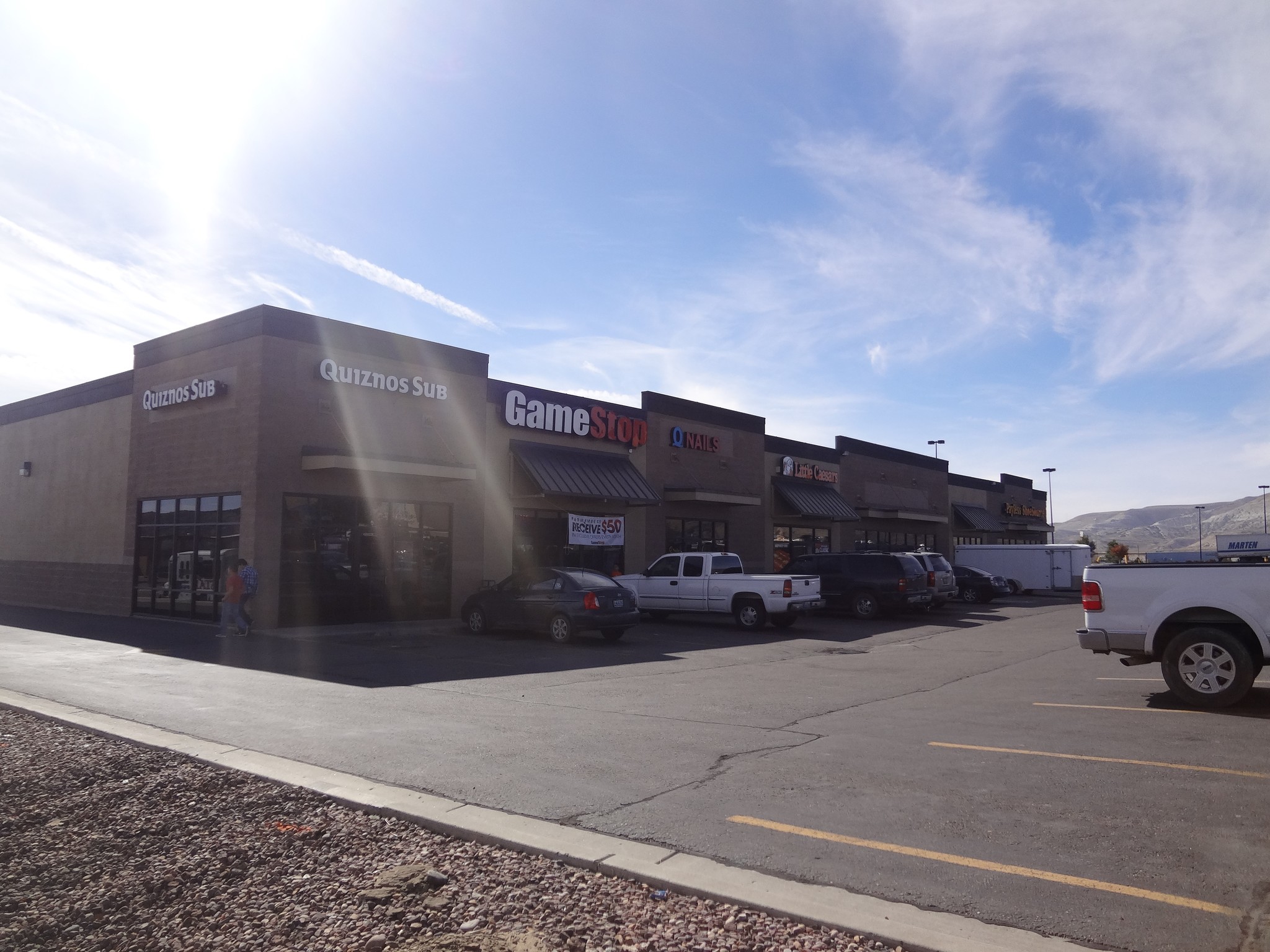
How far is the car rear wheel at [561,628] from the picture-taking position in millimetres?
18219

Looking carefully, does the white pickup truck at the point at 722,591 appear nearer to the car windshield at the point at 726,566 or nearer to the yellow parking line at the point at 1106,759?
the car windshield at the point at 726,566

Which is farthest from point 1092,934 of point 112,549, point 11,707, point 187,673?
point 112,549

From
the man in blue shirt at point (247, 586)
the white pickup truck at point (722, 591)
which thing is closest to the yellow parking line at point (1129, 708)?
the white pickup truck at point (722, 591)

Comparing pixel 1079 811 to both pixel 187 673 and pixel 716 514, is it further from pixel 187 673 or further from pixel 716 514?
pixel 716 514

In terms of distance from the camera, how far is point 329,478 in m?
20.8

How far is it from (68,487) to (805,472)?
25916mm

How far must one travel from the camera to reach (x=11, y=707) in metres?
10.1

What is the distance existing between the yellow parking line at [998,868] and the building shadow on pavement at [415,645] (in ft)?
25.7

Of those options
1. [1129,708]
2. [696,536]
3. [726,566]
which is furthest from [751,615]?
[1129,708]

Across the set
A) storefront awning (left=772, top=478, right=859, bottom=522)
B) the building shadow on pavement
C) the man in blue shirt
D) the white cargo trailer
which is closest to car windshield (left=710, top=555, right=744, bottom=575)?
the building shadow on pavement

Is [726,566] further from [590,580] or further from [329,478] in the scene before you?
[329,478]

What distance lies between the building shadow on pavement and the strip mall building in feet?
4.63

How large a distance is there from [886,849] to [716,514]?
2723 cm

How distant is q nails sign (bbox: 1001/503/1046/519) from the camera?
58688 millimetres
